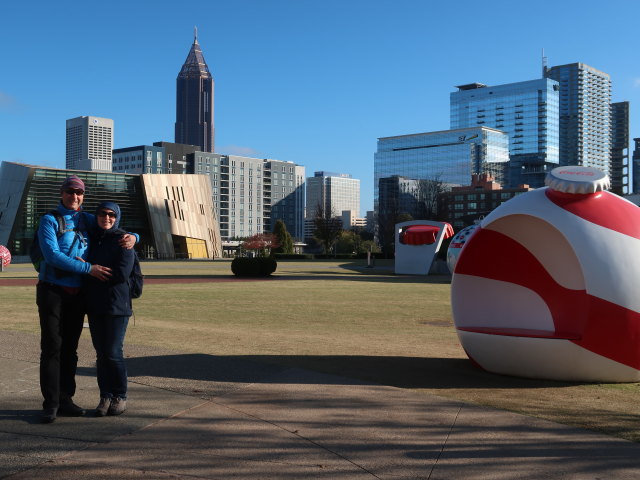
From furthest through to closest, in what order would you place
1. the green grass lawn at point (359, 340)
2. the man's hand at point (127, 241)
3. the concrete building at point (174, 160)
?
the concrete building at point (174, 160) < the green grass lawn at point (359, 340) < the man's hand at point (127, 241)

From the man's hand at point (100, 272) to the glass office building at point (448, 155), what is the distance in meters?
184

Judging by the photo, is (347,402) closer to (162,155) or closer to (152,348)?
(152,348)

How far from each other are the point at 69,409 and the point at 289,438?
2043mm

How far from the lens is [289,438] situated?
5.15m

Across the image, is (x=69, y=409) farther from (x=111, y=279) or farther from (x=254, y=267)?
(x=254, y=267)

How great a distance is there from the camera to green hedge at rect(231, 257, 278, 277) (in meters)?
35.0

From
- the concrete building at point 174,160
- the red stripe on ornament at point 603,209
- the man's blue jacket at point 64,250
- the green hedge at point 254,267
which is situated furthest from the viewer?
the concrete building at point 174,160

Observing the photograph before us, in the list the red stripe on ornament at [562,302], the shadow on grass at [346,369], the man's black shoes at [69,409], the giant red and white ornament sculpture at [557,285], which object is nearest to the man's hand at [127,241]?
the man's black shoes at [69,409]

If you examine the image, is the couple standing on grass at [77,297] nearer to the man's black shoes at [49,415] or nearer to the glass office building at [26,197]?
the man's black shoes at [49,415]

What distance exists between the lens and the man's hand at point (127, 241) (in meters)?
5.82

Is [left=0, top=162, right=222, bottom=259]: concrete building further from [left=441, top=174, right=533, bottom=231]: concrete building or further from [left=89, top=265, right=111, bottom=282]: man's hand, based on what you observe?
[left=441, top=174, right=533, bottom=231]: concrete building

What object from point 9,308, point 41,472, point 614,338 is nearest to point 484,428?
point 614,338

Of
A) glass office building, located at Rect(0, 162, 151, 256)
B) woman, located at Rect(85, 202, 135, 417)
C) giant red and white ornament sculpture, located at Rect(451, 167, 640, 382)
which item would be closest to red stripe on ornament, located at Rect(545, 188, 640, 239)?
giant red and white ornament sculpture, located at Rect(451, 167, 640, 382)

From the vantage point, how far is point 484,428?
5488mm
